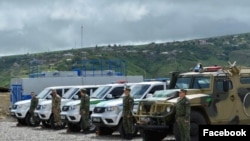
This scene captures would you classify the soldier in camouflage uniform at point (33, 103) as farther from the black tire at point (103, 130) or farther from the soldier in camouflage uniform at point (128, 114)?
the soldier in camouflage uniform at point (128, 114)

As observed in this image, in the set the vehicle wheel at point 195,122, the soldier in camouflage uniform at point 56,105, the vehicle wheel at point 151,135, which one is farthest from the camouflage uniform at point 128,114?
the soldier in camouflage uniform at point 56,105

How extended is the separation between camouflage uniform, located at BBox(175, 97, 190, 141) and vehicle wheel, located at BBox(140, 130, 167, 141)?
1682mm

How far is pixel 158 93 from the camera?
14.6m

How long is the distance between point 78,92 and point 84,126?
10.7ft

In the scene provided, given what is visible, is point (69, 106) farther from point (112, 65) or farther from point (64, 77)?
point (112, 65)

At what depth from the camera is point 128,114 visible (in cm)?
1619

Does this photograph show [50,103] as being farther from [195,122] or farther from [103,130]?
[195,122]

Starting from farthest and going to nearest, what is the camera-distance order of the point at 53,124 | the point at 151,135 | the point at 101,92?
the point at 53,124 → the point at 101,92 → the point at 151,135

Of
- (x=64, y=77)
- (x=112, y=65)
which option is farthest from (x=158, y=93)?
(x=112, y=65)

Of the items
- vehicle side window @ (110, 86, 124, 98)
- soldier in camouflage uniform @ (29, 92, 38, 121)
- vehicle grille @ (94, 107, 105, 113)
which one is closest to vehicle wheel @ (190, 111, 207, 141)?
vehicle grille @ (94, 107, 105, 113)

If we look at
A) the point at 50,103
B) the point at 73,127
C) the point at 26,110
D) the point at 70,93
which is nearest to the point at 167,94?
the point at 73,127

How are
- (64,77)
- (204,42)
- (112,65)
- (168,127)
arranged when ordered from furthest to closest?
(204,42), (112,65), (64,77), (168,127)

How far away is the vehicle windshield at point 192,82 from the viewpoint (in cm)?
1456

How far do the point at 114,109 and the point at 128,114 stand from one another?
118cm
